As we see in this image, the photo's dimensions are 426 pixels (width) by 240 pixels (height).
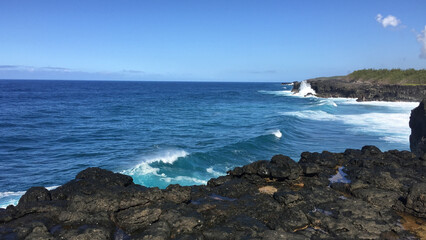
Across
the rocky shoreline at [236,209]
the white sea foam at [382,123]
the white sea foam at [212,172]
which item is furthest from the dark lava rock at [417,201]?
the white sea foam at [382,123]

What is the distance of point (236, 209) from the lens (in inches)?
464

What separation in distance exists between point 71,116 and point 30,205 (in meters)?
44.1

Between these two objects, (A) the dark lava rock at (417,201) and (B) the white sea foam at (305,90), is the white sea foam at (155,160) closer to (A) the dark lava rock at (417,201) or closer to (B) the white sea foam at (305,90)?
(A) the dark lava rock at (417,201)

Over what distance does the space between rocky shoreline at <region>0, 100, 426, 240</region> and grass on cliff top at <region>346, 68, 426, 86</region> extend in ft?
279

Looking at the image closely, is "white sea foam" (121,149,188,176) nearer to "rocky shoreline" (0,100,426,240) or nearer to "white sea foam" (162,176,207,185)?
"white sea foam" (162,176,207,185)

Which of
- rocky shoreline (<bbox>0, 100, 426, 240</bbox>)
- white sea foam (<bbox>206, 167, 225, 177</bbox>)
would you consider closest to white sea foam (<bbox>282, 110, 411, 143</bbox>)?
white sea foam (<bbox>206, 167, 225, 177</bbox>)

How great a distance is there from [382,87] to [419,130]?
69.9 meters

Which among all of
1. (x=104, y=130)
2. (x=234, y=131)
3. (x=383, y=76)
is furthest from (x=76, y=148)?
(x=383, y=76)

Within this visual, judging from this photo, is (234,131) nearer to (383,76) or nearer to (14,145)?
(14,145)

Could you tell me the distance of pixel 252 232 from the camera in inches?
389

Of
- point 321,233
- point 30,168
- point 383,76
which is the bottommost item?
point 30,168

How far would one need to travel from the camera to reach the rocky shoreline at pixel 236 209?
10016 millimetres

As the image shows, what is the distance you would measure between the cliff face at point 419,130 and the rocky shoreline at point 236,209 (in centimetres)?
787

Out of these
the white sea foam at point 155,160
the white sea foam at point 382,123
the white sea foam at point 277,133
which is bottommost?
the white sea foam at point 155,160
